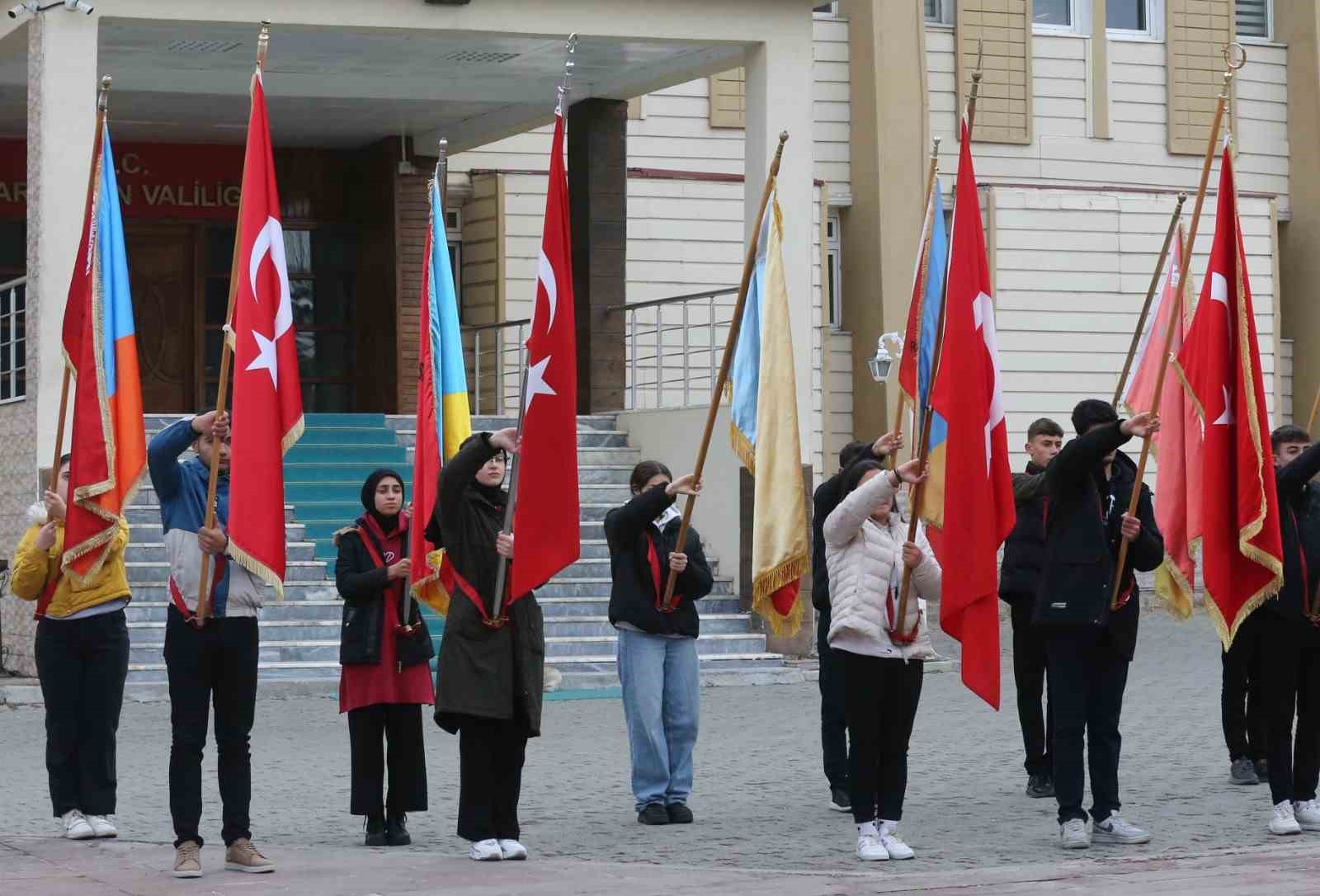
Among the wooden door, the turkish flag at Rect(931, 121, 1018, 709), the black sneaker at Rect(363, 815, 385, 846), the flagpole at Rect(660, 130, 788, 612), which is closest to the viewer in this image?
the turkish flag at Rect(931, 121, 1018, 709)

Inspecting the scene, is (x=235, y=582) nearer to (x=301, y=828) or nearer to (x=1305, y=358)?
(x=301, y=828)

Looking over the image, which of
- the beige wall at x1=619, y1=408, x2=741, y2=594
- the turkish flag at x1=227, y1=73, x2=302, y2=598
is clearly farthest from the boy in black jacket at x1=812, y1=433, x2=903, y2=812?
the beige wall at x1=619, y1=408, x2=741, y2=594

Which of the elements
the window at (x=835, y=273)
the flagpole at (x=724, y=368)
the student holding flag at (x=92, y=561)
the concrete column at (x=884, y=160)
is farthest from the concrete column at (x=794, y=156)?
the student holding flag at (x=92, y=561)

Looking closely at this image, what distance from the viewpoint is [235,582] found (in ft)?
29.9

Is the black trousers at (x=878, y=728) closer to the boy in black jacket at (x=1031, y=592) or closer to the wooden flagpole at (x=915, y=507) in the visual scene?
the wooden flagpole at (x=915, y=507)

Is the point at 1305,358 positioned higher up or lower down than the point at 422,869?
higher up

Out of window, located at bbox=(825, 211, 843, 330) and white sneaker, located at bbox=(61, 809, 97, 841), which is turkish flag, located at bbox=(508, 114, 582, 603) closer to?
white sneaker, located at bbox=(61, 809, 97, 841)

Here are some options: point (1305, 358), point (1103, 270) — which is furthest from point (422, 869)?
point (1305, 358)

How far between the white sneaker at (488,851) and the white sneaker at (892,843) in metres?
1.59

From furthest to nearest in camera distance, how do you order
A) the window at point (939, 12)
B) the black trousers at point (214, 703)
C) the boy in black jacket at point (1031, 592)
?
1. the window at point (939, 12)
2. the boy in black jacket at point (1031, 592)
3. the black trousers at point (214, 703)

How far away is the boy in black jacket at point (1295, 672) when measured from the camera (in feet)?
33.0

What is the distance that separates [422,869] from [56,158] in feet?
30.6

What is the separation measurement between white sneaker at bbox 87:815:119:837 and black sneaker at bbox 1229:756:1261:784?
5652mm

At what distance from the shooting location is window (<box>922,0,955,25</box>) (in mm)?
26062
